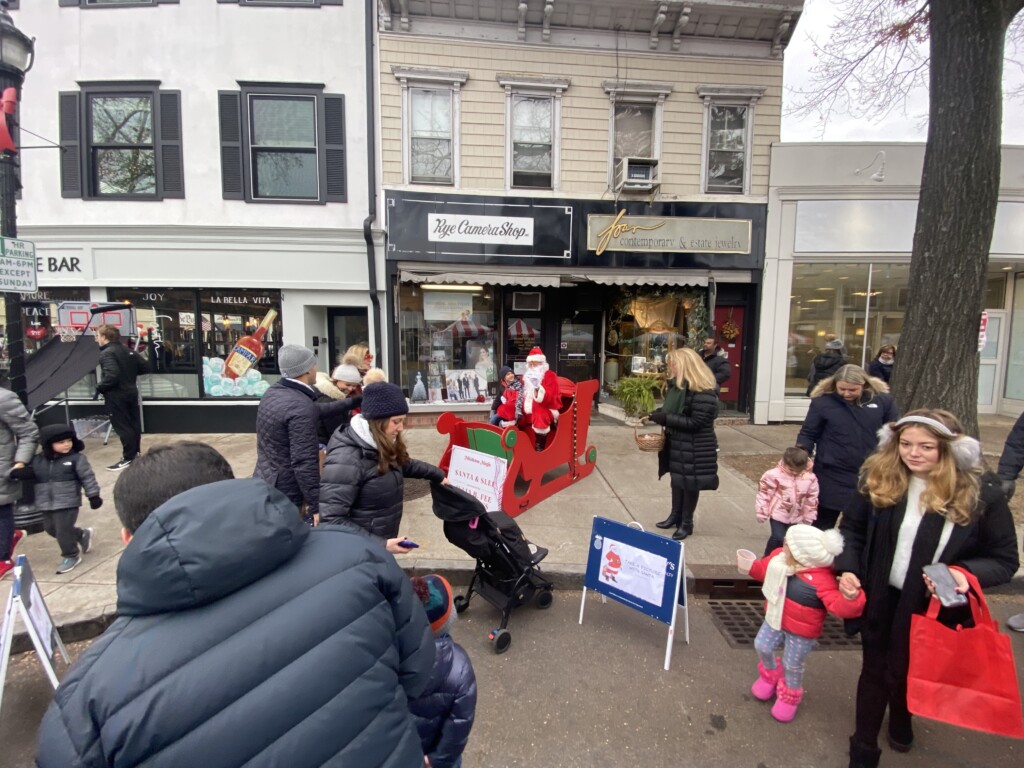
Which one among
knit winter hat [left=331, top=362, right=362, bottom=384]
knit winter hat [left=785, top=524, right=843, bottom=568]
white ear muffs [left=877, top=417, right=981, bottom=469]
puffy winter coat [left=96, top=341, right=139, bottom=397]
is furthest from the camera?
puffy winter coat [left=96, top=341, right=139, bottom=397]

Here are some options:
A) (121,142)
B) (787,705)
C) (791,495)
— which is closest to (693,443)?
(791,495)

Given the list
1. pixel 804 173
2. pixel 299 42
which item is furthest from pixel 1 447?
pixel 804 173

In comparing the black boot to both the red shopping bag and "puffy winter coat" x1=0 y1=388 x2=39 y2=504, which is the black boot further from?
"puffy winter coat" x1=0 y1=388 x2=39 y2=504

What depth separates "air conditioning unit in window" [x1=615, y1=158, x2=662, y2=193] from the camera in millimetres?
8719

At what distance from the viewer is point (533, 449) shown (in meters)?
5.41

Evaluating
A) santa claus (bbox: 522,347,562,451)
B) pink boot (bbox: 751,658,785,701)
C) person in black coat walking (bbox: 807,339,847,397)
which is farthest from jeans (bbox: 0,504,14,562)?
person in black coat walking (bbox: 807,339,847,397)

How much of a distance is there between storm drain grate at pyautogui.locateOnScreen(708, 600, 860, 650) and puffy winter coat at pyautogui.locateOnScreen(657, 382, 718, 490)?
104 cm

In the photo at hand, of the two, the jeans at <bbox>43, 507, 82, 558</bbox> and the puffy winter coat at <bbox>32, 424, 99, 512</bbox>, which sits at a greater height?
the puffy winter coat at <bbox>32, 424, 99, 512</bbox>

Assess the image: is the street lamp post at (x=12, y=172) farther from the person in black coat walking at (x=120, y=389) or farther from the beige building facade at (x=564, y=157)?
the beige building facade at (x=564, y=157)

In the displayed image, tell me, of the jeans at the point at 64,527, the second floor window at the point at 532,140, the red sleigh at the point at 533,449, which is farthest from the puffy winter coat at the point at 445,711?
the second floor window at the point at 532,140

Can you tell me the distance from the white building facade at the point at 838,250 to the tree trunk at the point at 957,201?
14.6 ft

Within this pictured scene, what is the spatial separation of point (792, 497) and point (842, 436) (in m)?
0.60

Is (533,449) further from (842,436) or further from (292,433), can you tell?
(842,436)

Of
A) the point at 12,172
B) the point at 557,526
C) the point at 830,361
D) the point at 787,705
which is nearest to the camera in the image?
the point at 787,705
